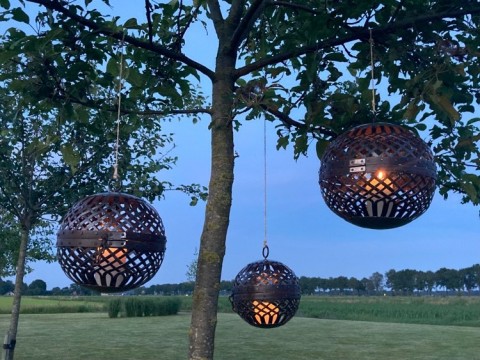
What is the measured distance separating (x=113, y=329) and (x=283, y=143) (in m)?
16.1

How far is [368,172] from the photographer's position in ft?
8.53

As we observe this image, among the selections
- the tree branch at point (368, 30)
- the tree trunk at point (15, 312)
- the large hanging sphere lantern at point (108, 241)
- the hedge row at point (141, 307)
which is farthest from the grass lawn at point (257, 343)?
the large hanging sphere lantern at point (108, 241)

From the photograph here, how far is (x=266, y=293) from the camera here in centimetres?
398

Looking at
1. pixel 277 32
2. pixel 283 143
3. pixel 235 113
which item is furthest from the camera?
pixel 277 32

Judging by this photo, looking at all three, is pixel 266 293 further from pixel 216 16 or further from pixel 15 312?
pixel 15 312

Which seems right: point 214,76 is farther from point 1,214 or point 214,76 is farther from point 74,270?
point 1,214

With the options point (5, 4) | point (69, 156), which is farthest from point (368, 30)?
point (5, 4)

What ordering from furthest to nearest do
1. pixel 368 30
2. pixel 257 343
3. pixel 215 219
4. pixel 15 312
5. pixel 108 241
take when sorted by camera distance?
pixel 257 343 < pixel 15 312 < pixel 368 30 < pixel 215 219 < pixel 108 241

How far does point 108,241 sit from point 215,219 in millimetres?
970

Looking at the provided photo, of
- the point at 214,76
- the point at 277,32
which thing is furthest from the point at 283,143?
the point at 277,32

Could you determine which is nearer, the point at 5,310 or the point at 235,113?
Result: the point at 235,113

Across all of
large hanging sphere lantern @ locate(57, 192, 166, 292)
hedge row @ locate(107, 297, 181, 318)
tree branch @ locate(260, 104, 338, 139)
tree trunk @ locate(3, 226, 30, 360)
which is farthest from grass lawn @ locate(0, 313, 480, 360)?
large hanging sphere lantern @ locate(57, 192, 166, 292)

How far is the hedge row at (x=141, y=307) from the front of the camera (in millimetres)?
26266

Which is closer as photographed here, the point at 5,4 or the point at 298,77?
the point at 5,4
